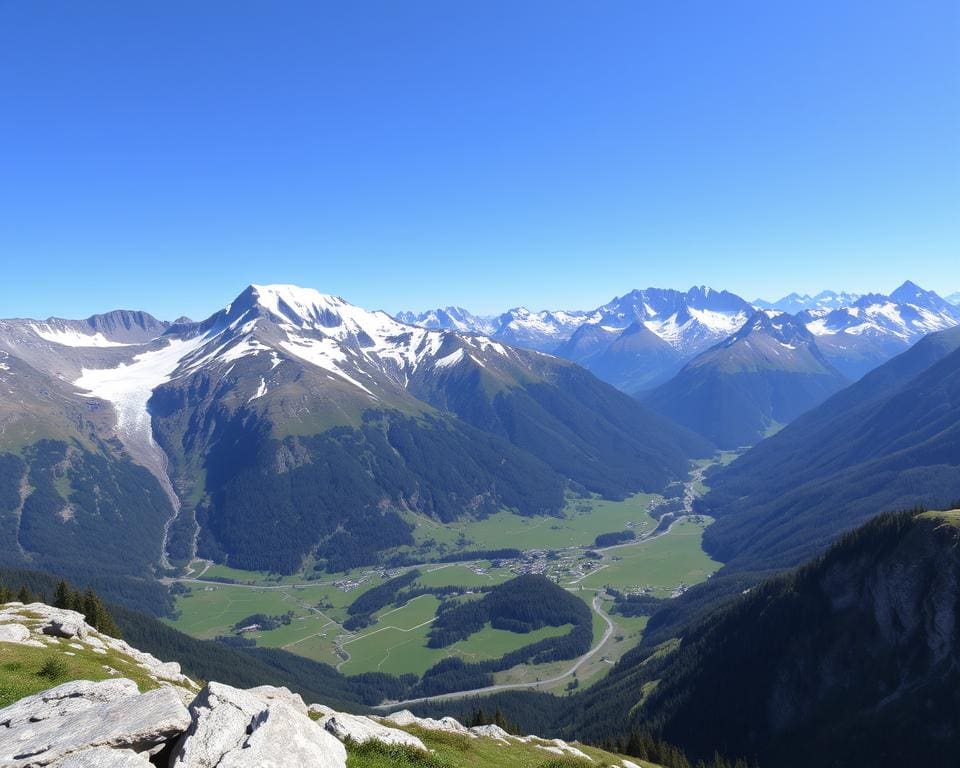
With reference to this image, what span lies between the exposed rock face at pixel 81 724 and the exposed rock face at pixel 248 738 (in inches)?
44.0

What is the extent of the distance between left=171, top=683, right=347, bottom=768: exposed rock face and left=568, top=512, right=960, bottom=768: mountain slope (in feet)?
360

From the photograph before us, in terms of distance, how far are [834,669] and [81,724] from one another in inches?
5384

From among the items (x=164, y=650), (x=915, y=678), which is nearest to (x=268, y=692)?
(x=915, y=678)

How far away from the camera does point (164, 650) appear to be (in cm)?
16150

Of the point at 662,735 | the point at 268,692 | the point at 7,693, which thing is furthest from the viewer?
the point at 662,735

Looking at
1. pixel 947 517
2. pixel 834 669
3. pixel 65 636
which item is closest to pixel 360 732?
pixel 65 636

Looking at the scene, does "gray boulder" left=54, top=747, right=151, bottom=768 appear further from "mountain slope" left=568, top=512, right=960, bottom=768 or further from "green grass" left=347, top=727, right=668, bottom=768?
"mountain slope" left=568, top=512, right=960, bottom=768

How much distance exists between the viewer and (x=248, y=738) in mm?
23672

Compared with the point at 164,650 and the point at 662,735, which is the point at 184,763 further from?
the point at 164,650

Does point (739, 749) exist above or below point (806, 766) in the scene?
below

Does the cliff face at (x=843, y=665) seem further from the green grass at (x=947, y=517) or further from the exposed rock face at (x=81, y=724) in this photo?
the exposed rock face at (x=81, y=724)

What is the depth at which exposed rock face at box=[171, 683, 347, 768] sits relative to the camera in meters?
22.7

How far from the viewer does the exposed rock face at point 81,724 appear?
2264 centimetres

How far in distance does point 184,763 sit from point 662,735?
458 ft
